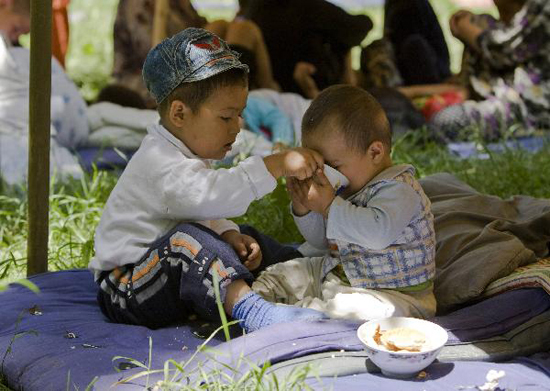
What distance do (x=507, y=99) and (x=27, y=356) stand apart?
14.6ft

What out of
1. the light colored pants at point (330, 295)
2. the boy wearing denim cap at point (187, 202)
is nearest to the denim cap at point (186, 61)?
the boy wearing denim cap at point (187, 202)

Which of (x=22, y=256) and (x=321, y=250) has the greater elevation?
(x=321, y=250)

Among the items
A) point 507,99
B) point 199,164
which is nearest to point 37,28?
point 199,164

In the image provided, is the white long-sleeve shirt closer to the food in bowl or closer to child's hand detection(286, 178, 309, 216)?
child's hand detection(286, 178, 309, 216)

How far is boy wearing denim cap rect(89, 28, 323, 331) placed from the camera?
9.96ft

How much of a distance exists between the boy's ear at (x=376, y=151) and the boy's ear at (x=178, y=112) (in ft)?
2.07

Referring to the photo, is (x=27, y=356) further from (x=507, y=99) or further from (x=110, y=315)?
(x=507, y=99)

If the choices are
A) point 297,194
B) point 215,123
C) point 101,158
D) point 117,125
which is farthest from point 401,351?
point 117,125

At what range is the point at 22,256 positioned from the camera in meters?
4.26

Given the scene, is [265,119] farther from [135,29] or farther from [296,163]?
[296,163]

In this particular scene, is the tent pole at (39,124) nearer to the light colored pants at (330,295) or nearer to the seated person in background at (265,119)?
the light colored pants at (330,295)

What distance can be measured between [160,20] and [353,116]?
4650mm

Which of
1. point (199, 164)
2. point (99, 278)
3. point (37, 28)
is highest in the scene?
point (37, 28)

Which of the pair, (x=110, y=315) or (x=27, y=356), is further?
(x=110, y=315)
